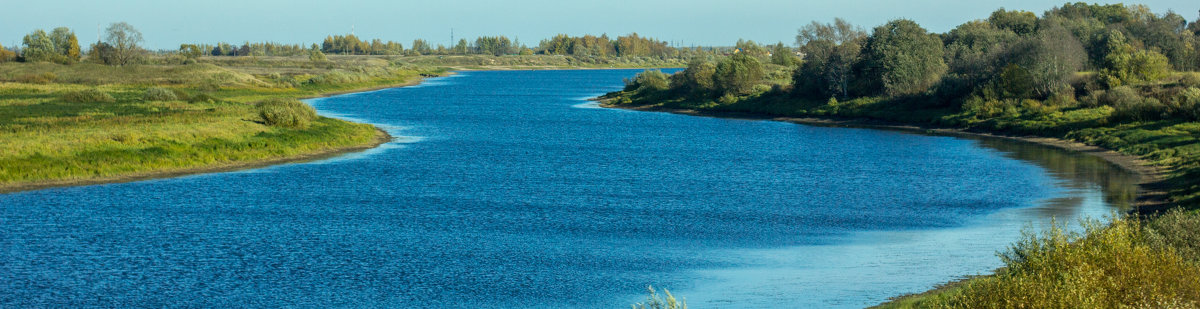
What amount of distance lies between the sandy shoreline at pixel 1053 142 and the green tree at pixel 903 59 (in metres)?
5.52

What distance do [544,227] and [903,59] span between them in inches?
2342

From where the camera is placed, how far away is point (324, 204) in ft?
119

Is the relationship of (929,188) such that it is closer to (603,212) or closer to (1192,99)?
(603,212)

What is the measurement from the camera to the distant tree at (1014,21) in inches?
4274

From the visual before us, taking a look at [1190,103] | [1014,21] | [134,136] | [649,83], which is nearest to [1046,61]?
[1190,103]

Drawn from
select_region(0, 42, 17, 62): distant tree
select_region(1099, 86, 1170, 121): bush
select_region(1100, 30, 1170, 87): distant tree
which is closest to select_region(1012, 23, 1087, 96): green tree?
select_region(1100, 30, 1170, 87): distant tree

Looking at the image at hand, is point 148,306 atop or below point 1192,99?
below

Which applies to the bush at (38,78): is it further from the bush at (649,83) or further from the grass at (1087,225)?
the bush at (649,83)

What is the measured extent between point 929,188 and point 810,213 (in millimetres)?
8804

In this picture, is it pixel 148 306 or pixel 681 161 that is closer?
pixel 148 306

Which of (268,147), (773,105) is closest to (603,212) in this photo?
(268,147)

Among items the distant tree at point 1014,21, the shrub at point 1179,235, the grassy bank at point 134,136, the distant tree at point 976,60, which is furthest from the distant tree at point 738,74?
the shrub at point 1179,235

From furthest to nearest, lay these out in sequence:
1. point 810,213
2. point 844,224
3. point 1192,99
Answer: point 1192,99 < point 810,213 < point 844,224

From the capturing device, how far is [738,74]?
9962 cm
